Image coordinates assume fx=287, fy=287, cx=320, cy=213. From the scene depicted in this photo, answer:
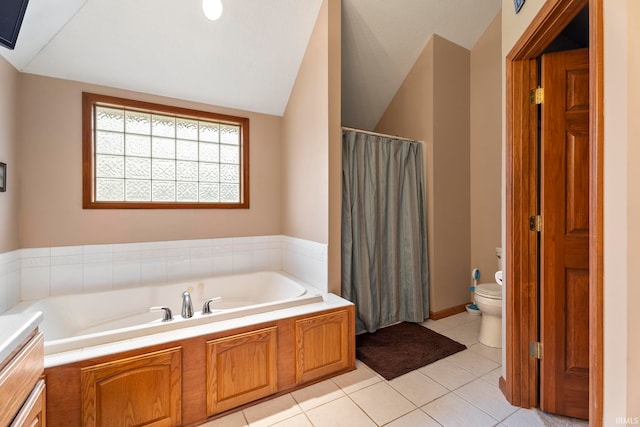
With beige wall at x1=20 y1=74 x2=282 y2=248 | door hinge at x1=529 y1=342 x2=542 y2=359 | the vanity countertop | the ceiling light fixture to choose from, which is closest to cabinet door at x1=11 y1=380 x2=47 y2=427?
the vanity countertop

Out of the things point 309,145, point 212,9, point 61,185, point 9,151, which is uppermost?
point 212,9

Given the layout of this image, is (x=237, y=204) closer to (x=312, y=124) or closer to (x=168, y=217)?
(x=168, y=217)

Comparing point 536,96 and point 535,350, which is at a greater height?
point 536,96

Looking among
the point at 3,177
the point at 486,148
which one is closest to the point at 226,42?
the point at 3,177

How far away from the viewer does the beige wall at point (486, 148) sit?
3002 mm

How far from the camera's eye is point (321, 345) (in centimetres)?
193

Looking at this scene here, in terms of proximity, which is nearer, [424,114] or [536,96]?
[536,96]

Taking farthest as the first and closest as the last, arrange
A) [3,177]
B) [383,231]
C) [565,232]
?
[383,231]
[3,177]
[565,232]

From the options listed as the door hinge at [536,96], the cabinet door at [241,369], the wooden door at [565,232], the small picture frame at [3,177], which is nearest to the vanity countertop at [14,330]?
the cabinet door at [241,369]

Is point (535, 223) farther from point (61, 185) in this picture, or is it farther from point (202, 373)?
point (61, 185)

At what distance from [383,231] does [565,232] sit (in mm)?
1419

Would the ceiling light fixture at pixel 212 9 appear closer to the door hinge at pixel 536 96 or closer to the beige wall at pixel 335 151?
the beige wall at pixel 335 151

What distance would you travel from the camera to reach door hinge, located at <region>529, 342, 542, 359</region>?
159 centimetres
